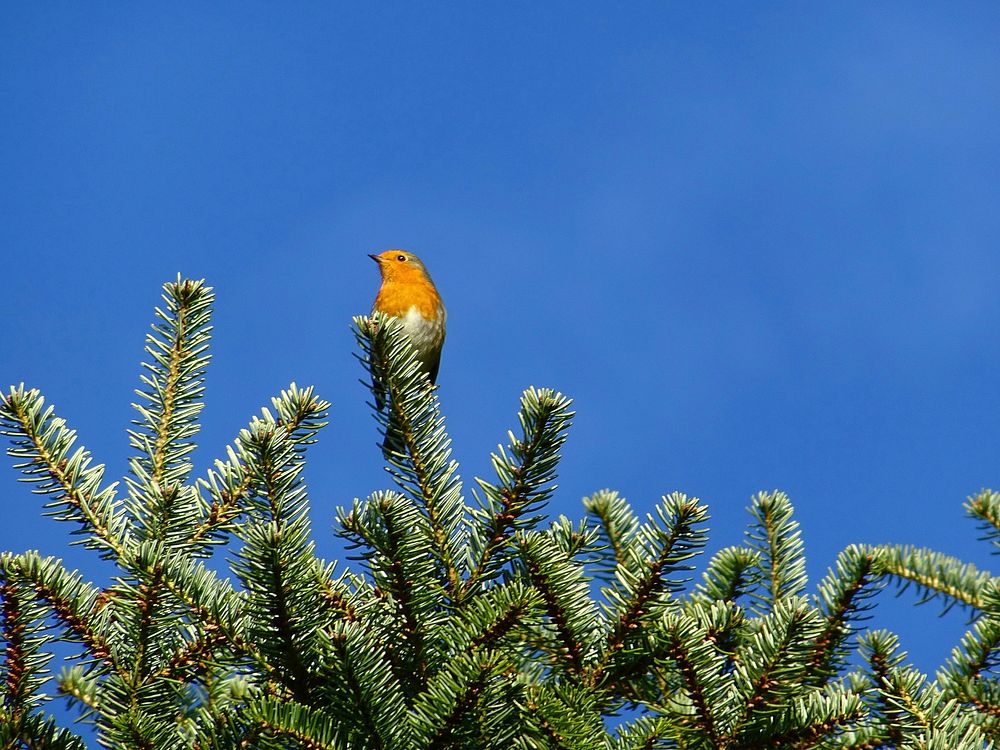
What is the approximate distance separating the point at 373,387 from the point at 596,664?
107 cm

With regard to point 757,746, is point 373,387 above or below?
above

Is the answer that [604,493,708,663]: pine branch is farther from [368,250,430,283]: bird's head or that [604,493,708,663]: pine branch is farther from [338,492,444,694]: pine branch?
[368,250,430,283]: bird's head

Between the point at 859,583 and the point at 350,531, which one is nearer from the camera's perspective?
the point at 859,583

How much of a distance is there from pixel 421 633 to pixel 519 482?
1.42 feet

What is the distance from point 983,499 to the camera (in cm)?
290

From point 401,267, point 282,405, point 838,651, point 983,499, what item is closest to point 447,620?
point 282,405

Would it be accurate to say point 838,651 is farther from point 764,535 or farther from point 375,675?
point 375,675

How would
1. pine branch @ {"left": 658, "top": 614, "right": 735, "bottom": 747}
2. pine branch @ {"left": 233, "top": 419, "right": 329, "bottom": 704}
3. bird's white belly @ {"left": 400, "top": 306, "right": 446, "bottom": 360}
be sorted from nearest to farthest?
pine branch @ {"left": 233, "top": 419, "right": 329, "bottom": 704} < pine branch @ {"left": 658, "top": 614, "right": 735, "bottom": 747} < bird's white belly @ {"left": 400, "top": 306, "right": 446, "bottom": 360}

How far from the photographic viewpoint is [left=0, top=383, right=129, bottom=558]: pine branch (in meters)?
2.55

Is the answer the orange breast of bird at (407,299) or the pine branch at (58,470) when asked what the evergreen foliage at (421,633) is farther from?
the orange breast of bird at (407,299)

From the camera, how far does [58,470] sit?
2555mm

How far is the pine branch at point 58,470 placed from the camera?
2551 mm

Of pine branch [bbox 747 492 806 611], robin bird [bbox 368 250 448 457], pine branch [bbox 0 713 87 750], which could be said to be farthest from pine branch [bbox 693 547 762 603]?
robin bird [bbox 368 250 448 457]

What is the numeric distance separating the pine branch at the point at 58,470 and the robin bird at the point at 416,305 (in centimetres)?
446
